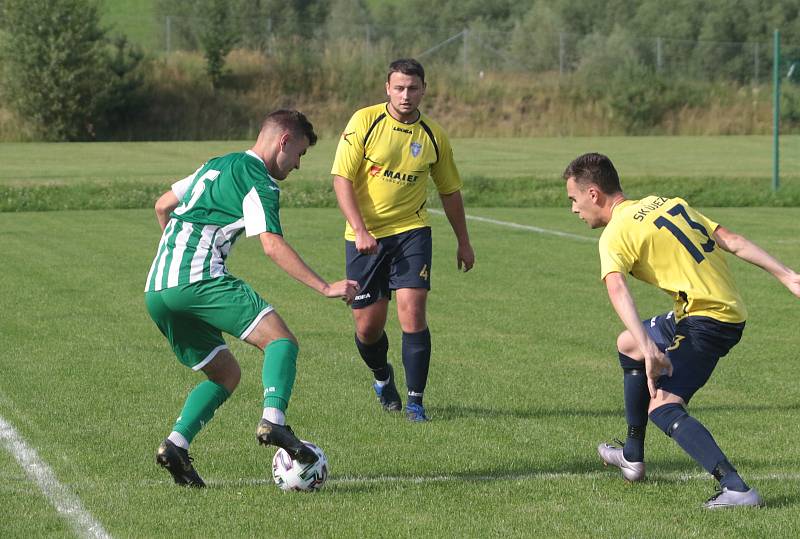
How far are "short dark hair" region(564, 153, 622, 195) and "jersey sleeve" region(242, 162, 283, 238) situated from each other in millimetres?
1390

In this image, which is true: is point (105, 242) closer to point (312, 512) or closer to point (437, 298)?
point (437, 298)

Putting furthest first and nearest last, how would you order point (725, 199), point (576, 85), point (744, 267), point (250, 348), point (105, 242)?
point (576, 85) → point (725, 199) → point (105, 242) → point (744, 267) → point (250, 348)

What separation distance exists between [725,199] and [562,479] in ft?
70.4

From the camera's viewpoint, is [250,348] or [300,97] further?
[300,97]

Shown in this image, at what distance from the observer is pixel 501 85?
180 ft

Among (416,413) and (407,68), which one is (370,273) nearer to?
(416,413)

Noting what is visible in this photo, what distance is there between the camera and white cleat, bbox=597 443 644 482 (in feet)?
21.6

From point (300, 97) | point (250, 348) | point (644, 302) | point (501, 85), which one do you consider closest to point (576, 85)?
point (501, 85)

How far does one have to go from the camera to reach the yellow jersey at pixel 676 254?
6.11 m

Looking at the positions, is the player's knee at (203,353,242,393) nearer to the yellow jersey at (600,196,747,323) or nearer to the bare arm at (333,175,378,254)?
the bare arm at (333,175,378,254)

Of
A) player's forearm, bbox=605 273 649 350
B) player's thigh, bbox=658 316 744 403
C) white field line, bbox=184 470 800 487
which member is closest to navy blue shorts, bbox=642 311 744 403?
player's thigh, bbox=658 316 744 403

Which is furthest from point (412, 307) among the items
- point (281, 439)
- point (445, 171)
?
point (281, 439)

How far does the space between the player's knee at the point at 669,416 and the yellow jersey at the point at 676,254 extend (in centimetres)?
43

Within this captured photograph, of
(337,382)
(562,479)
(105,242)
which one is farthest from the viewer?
(105,242)
